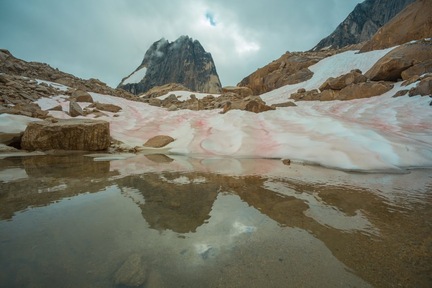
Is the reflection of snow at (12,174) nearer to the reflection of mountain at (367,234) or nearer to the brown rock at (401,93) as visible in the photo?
the reflection of mountain at (367,234)

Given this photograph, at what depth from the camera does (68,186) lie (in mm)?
2520

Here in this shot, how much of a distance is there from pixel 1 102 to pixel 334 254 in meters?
12.1

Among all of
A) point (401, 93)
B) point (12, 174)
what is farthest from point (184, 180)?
point (401, 93)

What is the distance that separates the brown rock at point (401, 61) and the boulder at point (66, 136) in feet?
51.2

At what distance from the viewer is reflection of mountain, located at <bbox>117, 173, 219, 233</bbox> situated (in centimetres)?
170

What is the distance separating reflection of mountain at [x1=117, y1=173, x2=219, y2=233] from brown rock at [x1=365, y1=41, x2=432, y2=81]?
607 inches

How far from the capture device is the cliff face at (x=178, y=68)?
208ft

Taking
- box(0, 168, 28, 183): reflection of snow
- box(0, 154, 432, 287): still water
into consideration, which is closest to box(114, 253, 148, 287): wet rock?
box(0, 154, 432, 287): still water

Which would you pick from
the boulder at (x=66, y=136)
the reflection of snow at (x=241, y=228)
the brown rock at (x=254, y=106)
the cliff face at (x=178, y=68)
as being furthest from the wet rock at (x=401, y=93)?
the cliff face at (x=178, y=68)

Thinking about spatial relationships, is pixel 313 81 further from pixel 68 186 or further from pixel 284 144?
pixel 68 186

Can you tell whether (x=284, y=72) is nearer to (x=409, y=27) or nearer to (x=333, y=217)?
(x=409, y=27)

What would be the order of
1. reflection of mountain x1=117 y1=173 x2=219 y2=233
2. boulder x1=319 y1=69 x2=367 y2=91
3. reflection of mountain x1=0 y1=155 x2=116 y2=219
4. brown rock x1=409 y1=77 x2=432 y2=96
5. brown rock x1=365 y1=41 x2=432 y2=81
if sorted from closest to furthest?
reflection of mountain x1=117 y1=173 x2=219 y2=233, reflection of mountain x1=0 y1=155 x2=116 y2=219, brown rock x1=409 y1=77 x2=432 y2=96, brown rock x1=365 y1=41 x2=432 y2=81, boulder x1=319 y1=69 x2=367 y2=91

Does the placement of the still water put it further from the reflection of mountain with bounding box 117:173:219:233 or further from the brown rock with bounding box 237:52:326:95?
the brown rock with bounding box 237:52:326:95

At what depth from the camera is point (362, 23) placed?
53.3m
